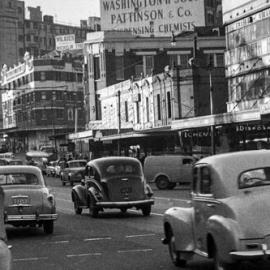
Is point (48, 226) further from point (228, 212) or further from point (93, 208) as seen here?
point (228, 212)

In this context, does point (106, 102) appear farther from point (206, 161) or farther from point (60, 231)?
point (206, 161)

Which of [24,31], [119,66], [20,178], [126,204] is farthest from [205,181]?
[24,31]

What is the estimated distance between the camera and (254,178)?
973 centimetres

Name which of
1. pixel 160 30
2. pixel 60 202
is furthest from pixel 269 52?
pixel 160 30

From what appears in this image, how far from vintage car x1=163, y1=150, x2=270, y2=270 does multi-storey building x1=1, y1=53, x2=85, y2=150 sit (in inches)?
4106

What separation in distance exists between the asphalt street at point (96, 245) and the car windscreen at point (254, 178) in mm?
1492

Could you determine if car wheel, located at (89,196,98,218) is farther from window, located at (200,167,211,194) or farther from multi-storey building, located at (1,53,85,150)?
multi-storey building, located at (1,53,85,150)

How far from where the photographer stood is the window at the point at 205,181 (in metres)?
10.3

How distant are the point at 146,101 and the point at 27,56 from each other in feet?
180

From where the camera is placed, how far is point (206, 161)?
10438mm

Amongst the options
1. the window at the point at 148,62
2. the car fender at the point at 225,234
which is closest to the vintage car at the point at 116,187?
the car fender at the point at 225,234

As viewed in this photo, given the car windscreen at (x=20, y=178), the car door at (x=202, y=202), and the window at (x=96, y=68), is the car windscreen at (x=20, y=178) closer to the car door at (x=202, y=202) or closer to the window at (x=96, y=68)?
the car door at (x=202, y=202)

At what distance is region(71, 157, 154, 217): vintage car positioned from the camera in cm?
2180

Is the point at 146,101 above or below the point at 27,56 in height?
below
